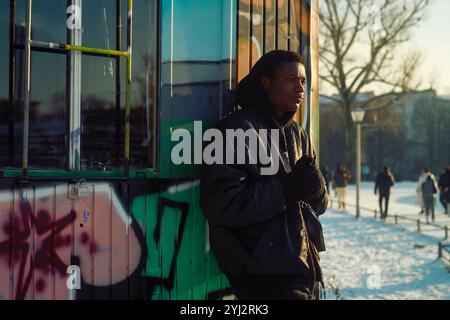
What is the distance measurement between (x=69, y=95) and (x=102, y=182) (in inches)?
21.0

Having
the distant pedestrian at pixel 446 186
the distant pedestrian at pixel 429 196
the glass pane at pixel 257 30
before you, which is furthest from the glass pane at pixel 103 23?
the distant pedestrian at pixel 446 186

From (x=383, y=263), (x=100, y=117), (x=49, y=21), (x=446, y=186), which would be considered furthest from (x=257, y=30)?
(x=446, y=186)

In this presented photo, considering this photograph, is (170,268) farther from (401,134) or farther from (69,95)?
(401,134)

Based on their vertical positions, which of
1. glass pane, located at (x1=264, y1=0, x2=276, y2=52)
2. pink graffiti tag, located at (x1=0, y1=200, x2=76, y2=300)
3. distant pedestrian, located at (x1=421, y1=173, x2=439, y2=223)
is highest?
glass pane, located at (x1=264, y1=0, x2=276, y2=52)

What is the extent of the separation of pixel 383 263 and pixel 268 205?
660 cm

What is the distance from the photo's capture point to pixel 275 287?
2688 mm

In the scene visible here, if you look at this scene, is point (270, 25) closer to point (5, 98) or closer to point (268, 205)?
point (268, 205)

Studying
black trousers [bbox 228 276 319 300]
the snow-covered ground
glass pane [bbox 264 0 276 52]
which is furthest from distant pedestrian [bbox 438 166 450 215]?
black trousers [bbox 228 276 319 300]

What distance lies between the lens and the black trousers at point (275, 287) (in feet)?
8.81

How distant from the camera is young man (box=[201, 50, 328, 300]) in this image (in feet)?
8.50

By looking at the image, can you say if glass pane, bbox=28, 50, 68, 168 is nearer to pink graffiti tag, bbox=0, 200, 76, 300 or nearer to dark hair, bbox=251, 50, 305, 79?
pink graffiti tag, bbox=0, 200, 76, 300

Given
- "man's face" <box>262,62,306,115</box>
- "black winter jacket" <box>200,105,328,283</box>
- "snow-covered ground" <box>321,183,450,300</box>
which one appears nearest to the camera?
"black winter jacket" <box>200,105,328,283</box>
